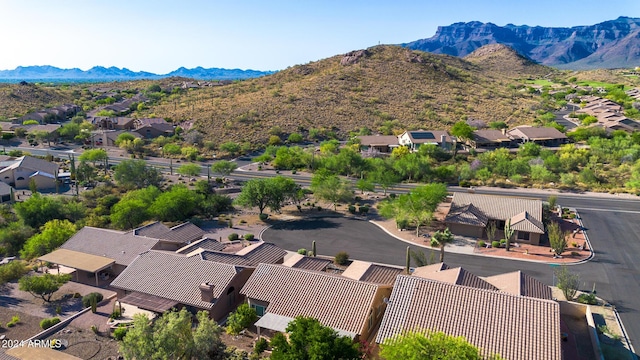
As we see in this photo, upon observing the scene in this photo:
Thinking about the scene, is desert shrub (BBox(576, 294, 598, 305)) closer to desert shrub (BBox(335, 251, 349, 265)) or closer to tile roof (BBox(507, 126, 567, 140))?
desert shrub (BBox(335, 251, 349, 265))

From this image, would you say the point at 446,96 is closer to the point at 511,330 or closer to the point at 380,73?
the point at 380,73

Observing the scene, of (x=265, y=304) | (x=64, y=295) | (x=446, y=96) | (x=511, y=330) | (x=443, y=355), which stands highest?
(x=446, y=96)

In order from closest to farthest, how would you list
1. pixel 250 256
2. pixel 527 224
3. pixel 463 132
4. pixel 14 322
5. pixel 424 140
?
1. pixel 14 322
2. pixel 250 256
3. pixel 527 224
4. pixel 424 140
5. pixel 463 132

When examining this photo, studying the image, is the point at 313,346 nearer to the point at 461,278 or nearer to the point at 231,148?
the point at 461,278

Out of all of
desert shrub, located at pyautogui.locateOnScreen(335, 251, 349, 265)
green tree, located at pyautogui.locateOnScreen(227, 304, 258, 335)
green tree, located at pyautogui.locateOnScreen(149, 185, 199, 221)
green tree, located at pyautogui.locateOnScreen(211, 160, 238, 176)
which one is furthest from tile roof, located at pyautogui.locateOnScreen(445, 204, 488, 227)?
green tree, located at pyautogui.locateOnScreen(211, 160, 238, 176)

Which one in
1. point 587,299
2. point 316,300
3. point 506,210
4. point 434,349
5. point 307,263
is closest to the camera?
point 434,349

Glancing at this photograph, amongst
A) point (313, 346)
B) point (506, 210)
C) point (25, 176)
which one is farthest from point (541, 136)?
point (25, 176)

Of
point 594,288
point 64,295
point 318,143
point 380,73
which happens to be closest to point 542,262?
point 594,288
